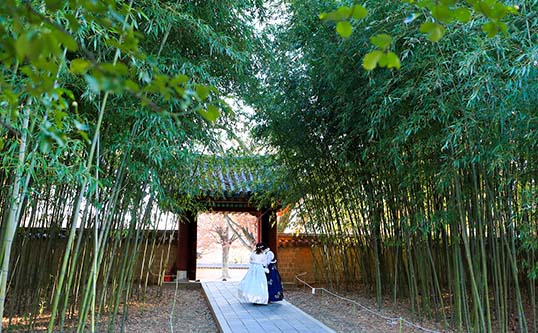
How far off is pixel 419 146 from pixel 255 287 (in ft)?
9.67

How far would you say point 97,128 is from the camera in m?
2.62

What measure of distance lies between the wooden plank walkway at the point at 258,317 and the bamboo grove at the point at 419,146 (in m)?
1.30

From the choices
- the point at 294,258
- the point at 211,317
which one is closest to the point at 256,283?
the point at 211,317

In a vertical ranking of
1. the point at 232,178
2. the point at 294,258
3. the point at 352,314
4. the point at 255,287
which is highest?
the point at 232,178

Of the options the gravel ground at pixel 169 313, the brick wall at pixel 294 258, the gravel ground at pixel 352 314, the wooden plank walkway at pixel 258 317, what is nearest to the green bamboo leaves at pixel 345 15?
the wooden plank walkway at pixel 258 317

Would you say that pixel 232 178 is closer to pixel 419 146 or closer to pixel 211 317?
pixel 211 317

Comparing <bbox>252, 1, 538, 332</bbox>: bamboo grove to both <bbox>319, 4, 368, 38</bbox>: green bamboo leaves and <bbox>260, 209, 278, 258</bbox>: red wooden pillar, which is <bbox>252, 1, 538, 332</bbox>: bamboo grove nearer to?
<bbox>260, 209, 278, 258</bbox>: red wooden pillar

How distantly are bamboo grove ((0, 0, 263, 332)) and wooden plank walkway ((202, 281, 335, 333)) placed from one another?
1.16 m

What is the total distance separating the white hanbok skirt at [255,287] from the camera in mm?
5703

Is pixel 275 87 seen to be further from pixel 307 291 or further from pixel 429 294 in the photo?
pixel 307 291

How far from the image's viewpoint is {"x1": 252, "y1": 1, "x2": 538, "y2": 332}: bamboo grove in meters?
3.08

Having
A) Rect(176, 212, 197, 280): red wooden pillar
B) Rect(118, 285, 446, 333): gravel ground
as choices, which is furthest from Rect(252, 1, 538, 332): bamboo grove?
Rect(176, 212, 197, 280): red wooden pillar

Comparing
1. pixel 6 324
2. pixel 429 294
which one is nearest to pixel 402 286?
pixel 429 294

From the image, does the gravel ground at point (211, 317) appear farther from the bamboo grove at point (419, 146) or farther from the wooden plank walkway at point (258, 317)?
the bamboo grove at point (419, 146)
